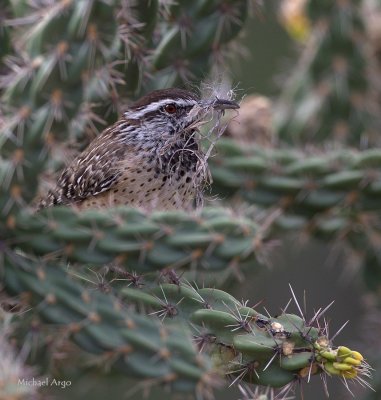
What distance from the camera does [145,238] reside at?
323 cm

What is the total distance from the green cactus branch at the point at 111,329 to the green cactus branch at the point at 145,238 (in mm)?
101

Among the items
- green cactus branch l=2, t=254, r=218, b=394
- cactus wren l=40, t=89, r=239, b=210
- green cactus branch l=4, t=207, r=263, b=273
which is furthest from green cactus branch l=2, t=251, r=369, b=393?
cactus wren l=40, t=89, r=239, b=210

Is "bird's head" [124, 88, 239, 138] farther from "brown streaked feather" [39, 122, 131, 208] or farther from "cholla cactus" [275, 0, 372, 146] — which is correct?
"cholla cactus" [275, 0, 372, 146]

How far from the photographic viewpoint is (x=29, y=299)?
327 centimetres

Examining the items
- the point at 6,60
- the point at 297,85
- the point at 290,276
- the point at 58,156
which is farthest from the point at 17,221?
the point at 290,276

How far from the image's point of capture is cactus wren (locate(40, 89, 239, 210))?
152 inches

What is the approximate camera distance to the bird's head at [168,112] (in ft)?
13.0

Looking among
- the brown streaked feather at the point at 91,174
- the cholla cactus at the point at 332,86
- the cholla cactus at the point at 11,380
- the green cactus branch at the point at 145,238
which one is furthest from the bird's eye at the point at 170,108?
the cholla cactus at the point at 332,86

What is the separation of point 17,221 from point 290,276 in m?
5.81

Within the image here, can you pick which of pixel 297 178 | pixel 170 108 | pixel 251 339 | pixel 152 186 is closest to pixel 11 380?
pixel 251 339

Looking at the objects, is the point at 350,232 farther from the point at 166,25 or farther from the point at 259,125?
the point at 166,25

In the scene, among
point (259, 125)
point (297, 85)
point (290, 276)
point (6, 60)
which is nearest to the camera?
point (6, 60)

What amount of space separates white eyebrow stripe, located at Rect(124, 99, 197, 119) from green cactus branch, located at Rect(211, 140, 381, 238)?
0.79 metres

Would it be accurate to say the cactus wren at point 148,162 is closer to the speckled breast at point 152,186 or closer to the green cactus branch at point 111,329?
the speckled breast at point 152,186
